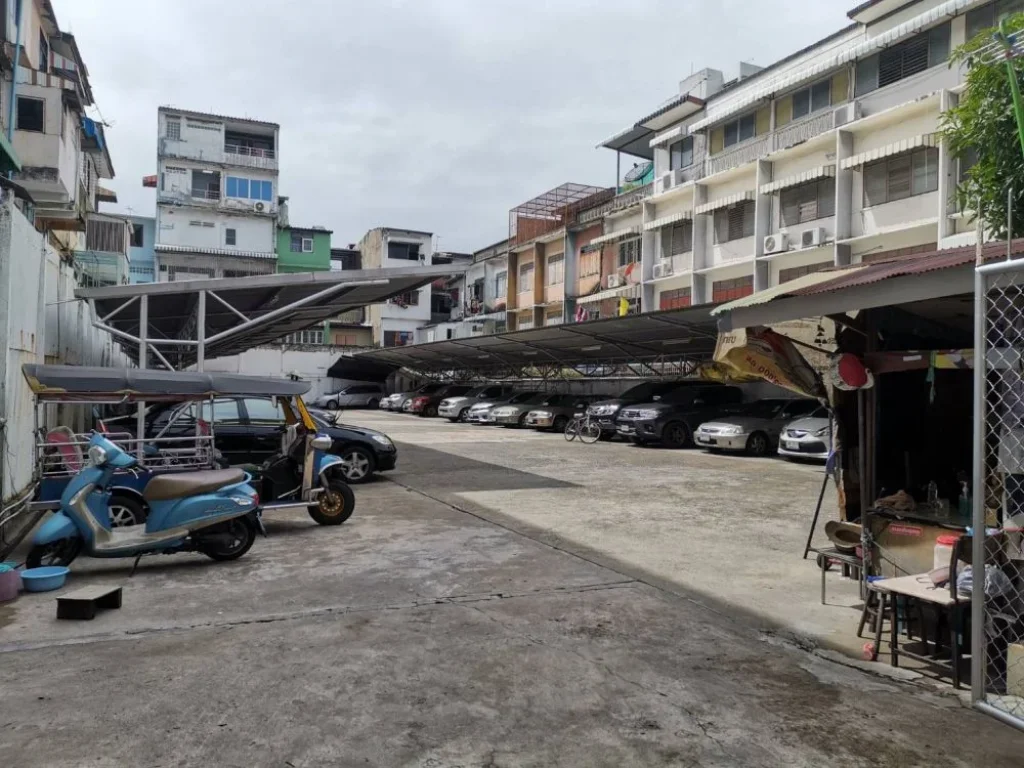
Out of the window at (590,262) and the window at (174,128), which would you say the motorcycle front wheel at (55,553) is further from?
the window at (174,128)

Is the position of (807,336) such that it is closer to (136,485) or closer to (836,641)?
(836,641)

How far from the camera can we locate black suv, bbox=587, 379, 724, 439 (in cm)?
1977

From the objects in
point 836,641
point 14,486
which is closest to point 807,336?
point 836,641

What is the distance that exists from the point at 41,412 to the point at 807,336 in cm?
883

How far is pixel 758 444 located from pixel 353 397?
29.2 m

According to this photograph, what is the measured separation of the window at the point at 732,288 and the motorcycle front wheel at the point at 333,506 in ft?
60.0

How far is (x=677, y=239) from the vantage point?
2739cm

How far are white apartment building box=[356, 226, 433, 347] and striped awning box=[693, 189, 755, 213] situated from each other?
2774 cm

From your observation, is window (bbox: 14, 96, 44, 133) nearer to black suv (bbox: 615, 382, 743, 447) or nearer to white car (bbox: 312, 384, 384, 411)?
black suv (bbox: 615, 382, 743, 447)

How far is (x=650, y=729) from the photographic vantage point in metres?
3.32

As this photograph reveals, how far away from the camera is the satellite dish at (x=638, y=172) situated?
33991 millimetres

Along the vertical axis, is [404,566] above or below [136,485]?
below

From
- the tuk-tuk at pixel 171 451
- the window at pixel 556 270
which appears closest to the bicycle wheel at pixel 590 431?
the tuk-tuk at pixel 171 451

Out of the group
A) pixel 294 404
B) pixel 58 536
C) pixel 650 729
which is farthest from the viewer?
pixel 294 404
